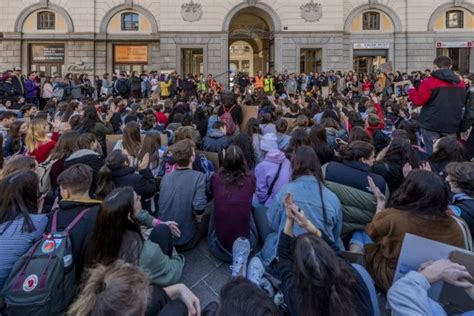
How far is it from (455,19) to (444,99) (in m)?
28.6

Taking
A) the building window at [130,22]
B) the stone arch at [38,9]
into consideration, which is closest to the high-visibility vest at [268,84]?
the building window at [130,22]

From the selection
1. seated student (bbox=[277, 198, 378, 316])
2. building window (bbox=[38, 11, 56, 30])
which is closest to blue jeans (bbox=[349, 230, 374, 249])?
seated student (bbox=[277, 198, 378, 316])

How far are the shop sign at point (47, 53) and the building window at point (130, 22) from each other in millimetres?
4842

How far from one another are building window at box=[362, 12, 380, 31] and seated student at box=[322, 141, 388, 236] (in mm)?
29194

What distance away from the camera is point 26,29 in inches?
1190

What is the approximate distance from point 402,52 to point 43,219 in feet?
104

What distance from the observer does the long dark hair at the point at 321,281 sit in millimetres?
2355

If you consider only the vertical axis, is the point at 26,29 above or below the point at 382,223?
above

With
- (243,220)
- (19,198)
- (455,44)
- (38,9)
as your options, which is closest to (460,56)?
(455,44)

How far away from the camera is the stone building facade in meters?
29.9

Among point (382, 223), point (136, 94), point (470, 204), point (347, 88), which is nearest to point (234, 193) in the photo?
point (382, 223)

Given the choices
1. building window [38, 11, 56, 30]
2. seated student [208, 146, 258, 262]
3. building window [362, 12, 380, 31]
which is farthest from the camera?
building window [362, 12, 380, 31]

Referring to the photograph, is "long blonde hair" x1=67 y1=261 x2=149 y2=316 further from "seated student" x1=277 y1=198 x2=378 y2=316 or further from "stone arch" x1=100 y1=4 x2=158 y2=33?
"stone arch" x1=100 y1=4 x2=158 y2=33

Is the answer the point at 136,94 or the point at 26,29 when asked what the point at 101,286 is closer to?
the point at 136,94
